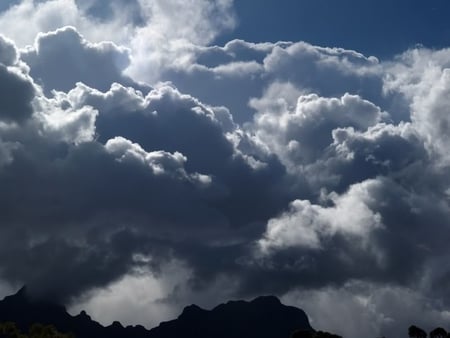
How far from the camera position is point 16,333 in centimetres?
17012

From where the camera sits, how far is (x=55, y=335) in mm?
165750

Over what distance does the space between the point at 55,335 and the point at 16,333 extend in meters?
12.4
